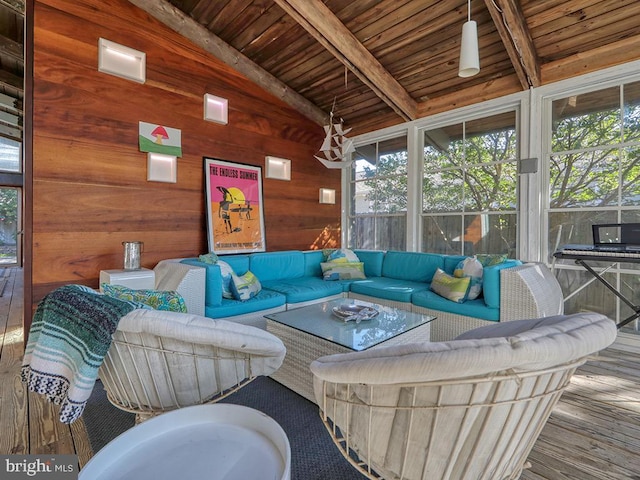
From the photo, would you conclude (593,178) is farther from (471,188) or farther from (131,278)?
(131,278)

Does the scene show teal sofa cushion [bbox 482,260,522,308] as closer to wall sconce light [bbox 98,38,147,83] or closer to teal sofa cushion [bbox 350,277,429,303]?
teal sofa cushion [bbox 350,277,429,303]

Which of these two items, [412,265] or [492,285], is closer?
[492,285]

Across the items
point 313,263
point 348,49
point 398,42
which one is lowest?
point 313,263

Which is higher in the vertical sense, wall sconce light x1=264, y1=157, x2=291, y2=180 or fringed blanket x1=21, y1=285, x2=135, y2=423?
wall sconce light x1=264, y1=157, x2=291, y2=180

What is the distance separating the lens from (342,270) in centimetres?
386

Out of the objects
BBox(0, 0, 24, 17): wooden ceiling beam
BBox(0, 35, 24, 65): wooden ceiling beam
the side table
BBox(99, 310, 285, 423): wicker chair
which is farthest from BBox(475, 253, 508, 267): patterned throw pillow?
BBox(0, 35, 24, 65): wooden ceiling beam

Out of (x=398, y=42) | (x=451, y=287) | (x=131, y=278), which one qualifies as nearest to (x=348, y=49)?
(x=398, y=42)

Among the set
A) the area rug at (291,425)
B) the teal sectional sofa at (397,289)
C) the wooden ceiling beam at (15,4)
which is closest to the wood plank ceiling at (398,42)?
the wooden ceiling beam at (15,4)

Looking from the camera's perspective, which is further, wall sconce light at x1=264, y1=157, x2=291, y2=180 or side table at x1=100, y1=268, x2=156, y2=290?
wall sconce light at x1=264, y1=157, x2=291, y2=180

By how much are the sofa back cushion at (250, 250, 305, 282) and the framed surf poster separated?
0.50 m

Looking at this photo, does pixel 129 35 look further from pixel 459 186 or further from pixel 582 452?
pixel 582 452

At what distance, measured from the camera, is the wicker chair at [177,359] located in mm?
1051

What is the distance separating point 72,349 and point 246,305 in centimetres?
178

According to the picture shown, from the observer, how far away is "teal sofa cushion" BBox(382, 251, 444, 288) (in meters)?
3.55
